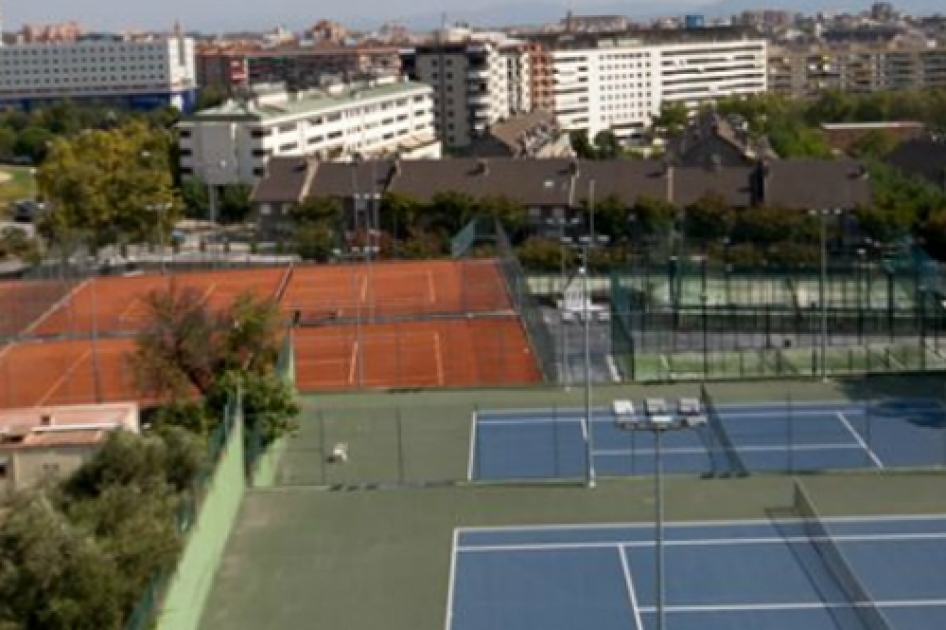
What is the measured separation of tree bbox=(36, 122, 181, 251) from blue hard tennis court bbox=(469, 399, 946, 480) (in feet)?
75.3

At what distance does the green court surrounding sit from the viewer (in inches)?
551

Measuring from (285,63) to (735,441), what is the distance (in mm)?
89298

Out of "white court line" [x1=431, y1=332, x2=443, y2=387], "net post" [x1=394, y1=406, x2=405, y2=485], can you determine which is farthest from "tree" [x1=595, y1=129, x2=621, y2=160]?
"net post" [x1=394, y1=406, x2=405, y2=485]

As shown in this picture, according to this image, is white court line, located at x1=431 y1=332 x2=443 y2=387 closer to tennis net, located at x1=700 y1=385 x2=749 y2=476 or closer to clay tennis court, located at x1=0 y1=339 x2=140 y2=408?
tennis net, located at x1=700 y1=385 x2=749 y2=476

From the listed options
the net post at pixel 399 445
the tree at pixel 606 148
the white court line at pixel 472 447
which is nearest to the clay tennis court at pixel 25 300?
the net post at pixel 399 445

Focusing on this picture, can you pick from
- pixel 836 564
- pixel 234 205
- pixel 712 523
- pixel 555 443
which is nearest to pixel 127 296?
pixel 555 443

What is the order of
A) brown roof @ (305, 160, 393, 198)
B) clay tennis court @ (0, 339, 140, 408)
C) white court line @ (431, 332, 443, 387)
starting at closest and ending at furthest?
clay tennis court @ (0, 339, 140, 408) → white court line @ (431, 332, 443, 387) → brown roof @ (305, 160, 393, 198)

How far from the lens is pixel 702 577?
14375 mm

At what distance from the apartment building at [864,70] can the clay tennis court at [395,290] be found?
64.9 m

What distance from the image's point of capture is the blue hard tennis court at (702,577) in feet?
43.9

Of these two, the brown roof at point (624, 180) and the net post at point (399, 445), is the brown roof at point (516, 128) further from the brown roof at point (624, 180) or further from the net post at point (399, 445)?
the net post at point (399, 445)

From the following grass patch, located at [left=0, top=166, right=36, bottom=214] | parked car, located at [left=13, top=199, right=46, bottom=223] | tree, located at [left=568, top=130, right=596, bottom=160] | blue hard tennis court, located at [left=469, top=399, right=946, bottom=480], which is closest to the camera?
blue hard tennis court, located at [left=469, top=399, right=946, bottom=480]

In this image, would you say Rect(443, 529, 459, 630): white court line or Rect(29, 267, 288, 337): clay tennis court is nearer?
Rect(443, 529, 459, 630): white court line

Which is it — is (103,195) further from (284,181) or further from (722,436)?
(722,436)
